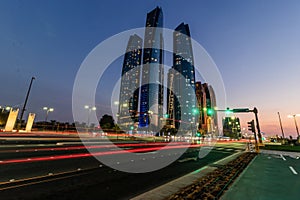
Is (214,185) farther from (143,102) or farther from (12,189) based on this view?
(143,102)

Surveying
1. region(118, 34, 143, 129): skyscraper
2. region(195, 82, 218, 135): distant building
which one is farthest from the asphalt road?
region(118, 34, 143, 129): skyscraper

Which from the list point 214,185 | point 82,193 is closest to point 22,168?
point 82,193

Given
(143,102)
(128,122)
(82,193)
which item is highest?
(143,102)

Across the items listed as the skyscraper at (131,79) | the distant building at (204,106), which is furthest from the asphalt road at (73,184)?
the skyscraper at (131,79)

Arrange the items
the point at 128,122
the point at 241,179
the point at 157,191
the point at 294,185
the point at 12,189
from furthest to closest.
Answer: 1. the point at 128,122
2. the point at 241,179
3. the point at 294,185
4. the point at 157,191
5. the point at 12,189

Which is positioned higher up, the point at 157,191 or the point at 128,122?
the point at 128,122

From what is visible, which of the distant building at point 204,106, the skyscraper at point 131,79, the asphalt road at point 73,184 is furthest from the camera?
the skyscraper at point 131,79

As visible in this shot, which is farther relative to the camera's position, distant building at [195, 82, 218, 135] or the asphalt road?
distant building at [195, 82, 218, 135]

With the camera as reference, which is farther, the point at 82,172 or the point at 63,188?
the point at 82,172

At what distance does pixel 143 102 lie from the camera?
190 m

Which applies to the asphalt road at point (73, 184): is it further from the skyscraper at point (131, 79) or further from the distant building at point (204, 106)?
the skyscraper at point (131, 79)

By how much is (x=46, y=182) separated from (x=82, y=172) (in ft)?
6.10

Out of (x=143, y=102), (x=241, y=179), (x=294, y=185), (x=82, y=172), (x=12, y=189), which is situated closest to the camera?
(x=12, y=189)

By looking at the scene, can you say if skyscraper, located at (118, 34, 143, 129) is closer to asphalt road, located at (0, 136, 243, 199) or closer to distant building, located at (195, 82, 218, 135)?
distant building, located at (195, 82, 218, 135)
